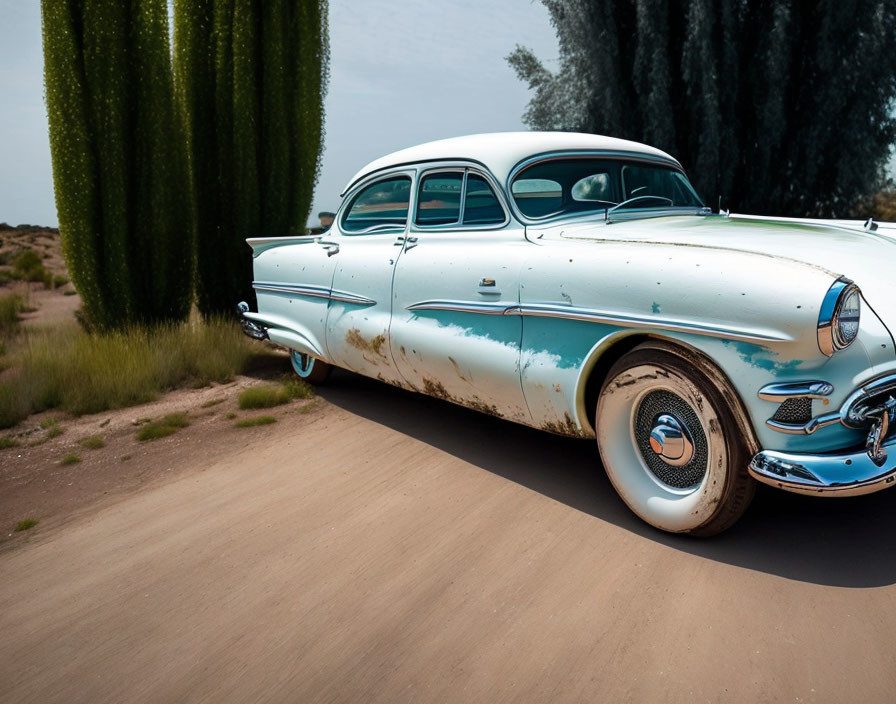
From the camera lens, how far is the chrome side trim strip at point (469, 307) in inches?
124

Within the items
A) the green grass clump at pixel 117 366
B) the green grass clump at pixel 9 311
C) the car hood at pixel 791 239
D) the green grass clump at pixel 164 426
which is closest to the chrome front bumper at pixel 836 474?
the car hood at pixel 791 239

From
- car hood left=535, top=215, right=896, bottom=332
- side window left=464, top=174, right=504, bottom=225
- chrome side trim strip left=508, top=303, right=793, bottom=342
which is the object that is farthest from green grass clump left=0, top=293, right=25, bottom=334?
car hood left=535, top=215, right=896, bottom=332

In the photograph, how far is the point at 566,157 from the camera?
12.1 feet

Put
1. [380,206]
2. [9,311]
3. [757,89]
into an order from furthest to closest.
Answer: [9,311] < [757,89] < [380,206]

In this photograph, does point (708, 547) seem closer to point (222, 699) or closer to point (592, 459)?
point (592, 459)

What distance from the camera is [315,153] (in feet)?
26.2

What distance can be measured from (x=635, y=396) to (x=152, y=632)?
200 centimetres

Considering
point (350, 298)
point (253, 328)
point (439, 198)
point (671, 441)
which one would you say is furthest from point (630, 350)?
point (253, 328)

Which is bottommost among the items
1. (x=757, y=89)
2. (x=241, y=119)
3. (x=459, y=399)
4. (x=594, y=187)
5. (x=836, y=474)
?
(x=459, y=399)

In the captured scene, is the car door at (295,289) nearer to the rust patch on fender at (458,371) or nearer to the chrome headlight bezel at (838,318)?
the rust patch on fender at (458,371)

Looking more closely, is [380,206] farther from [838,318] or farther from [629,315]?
[838,318]

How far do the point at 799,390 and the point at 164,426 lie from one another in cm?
403

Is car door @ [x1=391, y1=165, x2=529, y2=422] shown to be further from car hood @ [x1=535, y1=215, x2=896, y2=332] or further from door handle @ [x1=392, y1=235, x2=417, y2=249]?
car hood @ [x1=535, y1=215, x2=896, y2=332]

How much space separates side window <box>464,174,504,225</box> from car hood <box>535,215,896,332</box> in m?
0.37
